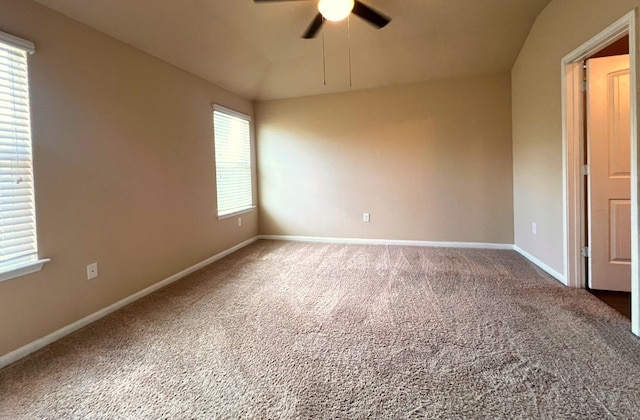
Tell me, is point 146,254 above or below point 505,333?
above

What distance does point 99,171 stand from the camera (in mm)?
2570

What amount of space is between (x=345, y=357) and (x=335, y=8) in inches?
94.9

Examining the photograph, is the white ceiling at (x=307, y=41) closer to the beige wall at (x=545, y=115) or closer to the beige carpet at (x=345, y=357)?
the beige wall at (x=545, y=115)

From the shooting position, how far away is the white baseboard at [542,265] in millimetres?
2998

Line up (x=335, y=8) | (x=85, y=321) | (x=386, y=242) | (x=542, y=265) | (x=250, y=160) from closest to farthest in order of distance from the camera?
(x=335, y=8) < (x=85, y=321) < (x=542, y=265) < (x=386, y=242) < (x=250, y=160)

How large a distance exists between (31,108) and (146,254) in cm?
151

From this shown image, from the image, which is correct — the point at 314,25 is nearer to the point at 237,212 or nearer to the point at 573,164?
the point at 573,164

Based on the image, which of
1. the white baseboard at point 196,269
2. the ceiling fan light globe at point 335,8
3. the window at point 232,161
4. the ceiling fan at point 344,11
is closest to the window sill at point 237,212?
the window at point 232,161

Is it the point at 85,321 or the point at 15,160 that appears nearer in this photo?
the point at 15,160

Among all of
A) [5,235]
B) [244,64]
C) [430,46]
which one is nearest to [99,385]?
[5,235]

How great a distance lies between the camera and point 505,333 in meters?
2.11

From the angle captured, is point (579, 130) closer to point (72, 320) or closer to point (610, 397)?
point (610, 397)

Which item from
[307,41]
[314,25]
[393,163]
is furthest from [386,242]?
[314,25]

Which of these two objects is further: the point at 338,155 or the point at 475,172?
the point at 338,155
